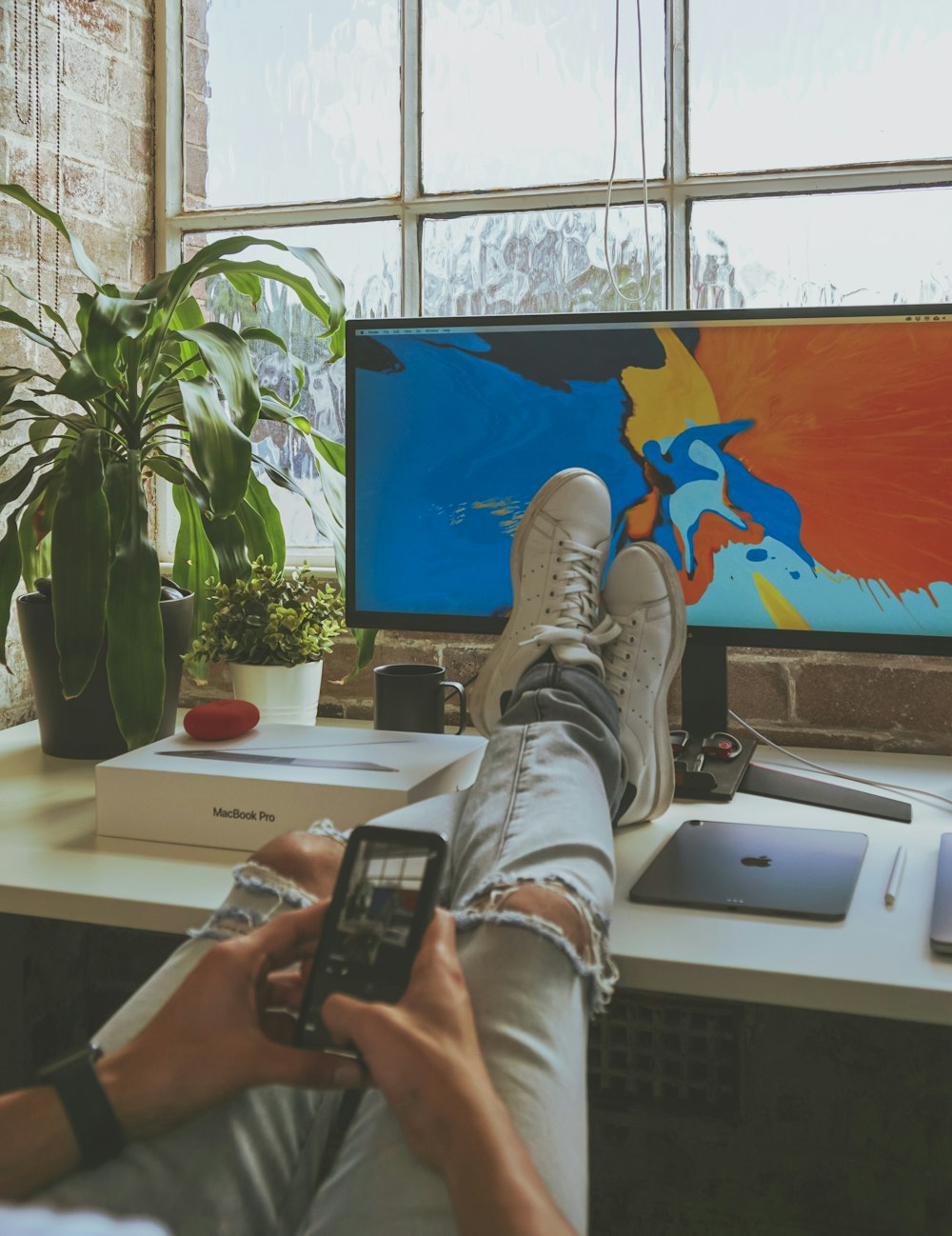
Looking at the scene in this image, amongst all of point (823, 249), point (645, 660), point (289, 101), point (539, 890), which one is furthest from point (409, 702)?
point (289, 101)

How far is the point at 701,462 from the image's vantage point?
50.3 inches

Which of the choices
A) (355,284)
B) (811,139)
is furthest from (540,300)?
(811,139)

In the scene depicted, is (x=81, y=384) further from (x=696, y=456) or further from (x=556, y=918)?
(x=556, y=918)

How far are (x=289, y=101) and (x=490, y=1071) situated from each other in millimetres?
1671

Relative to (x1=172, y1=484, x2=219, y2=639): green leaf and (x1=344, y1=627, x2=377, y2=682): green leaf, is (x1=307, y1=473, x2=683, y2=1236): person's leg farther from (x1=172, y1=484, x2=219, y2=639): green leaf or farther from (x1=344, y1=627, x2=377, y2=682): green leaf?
(x1=172, y1=484, x2=219, y2=639): green leaf

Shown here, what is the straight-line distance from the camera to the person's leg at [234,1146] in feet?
2.18

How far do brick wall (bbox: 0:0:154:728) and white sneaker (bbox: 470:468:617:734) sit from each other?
0.82 metres

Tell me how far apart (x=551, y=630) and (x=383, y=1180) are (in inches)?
24.8

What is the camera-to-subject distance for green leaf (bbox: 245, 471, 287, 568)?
5.08 feet

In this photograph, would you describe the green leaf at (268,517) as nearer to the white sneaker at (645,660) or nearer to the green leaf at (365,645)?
the green leaf at (365,645)

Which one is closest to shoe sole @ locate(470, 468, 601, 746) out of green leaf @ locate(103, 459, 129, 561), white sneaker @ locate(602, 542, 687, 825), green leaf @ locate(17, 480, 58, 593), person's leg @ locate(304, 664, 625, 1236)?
white sneaker @ locate(602, 542, 687, 825)

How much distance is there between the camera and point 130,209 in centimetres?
186

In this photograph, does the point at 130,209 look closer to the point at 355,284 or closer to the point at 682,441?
the point at 355,284

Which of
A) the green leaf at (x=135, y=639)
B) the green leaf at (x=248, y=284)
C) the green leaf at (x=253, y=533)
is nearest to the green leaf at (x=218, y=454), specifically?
the green leaf at (x=135, y=639)
